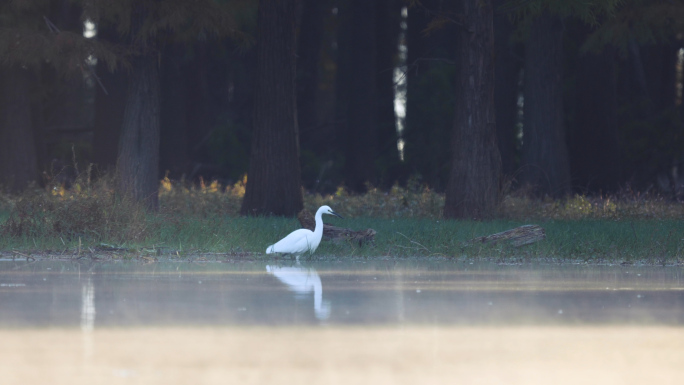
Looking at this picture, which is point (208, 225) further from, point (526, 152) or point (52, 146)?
point (52, 146)

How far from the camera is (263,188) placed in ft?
69.4

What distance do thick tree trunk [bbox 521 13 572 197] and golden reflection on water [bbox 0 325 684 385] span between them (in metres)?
17.6

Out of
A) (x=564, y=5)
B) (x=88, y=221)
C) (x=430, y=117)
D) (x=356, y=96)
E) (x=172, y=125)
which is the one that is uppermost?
(x=564, y=5)

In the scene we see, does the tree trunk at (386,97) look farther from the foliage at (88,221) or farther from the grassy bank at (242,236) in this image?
the foliage at (88,221)

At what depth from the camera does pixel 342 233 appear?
15094 mm

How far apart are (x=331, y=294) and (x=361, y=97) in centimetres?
2317

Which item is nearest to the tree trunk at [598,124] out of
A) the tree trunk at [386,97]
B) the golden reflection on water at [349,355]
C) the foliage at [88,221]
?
the tree trunk at [386,97]

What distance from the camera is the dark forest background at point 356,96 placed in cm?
2023

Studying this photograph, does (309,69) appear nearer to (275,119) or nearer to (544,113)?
(544,113)

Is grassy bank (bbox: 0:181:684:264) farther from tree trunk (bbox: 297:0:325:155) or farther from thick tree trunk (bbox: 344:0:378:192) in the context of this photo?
tree trunk (bbox: 297:0:325:155)

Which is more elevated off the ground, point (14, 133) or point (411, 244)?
point (14, 133)

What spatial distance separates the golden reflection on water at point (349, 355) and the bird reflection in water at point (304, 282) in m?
1.04

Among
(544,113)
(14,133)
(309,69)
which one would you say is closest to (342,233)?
(544,113)

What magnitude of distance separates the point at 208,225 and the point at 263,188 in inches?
208
